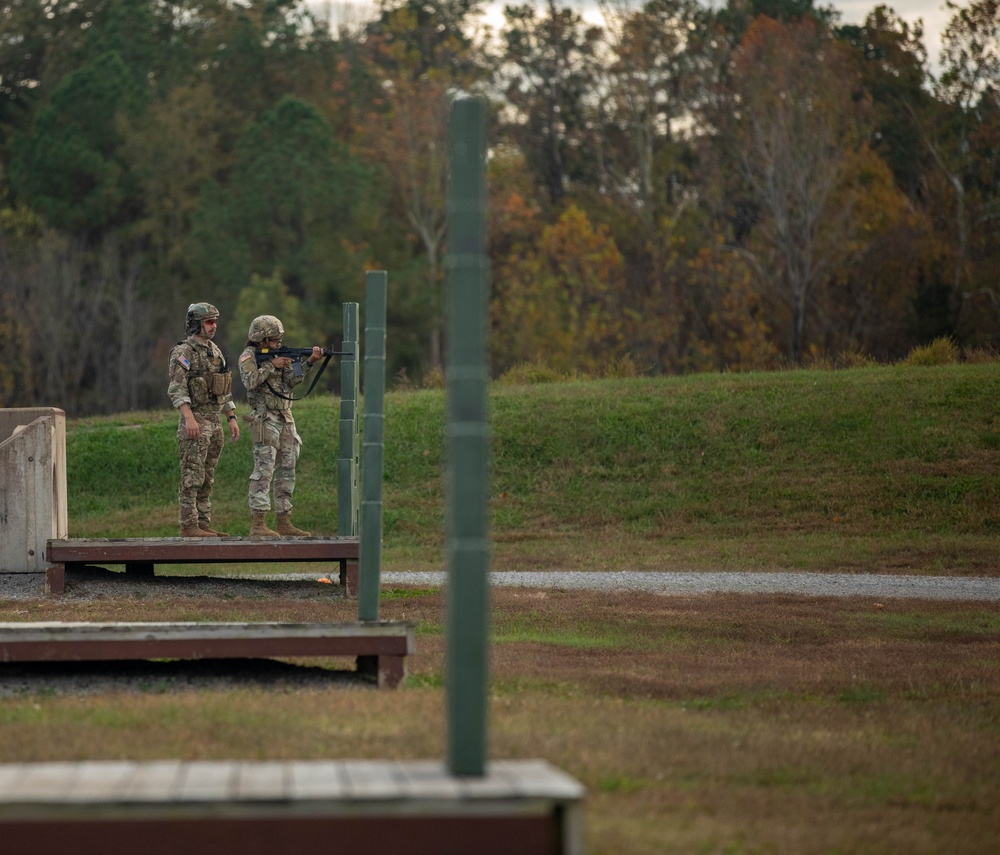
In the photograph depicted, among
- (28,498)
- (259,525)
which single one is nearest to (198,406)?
(259,525)

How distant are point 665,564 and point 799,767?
39.3 ft

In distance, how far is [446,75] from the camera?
56.5 metres

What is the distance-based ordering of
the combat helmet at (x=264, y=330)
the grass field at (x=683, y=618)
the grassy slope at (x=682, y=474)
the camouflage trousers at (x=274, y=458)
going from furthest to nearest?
the grassy slope at (x=682, y=474) < the camouflage trousers at (x=274, y=458) < the combat helmet at (x=264, y=330) < the grass field at (x=683, y=618)

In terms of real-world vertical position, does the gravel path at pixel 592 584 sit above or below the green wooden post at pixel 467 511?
below

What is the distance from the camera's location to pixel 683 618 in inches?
523

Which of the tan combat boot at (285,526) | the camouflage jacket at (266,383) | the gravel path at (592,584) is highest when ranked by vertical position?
the camouflage jacket at (266,383)

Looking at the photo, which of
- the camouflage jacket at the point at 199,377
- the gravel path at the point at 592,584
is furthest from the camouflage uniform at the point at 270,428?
the gravel path at the point at 592,584

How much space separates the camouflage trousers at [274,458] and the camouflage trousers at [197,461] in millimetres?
422

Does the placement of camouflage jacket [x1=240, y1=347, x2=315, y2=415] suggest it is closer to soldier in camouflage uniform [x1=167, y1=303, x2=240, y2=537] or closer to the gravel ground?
soldier in camouflage uniform [x1=167, y1=303, x2=240, y2=537]

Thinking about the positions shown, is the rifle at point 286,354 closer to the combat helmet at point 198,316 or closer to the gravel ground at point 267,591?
the combat helmet at point 198,316

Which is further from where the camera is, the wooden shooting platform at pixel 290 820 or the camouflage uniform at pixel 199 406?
the camouflage uniform at pixel 199 406

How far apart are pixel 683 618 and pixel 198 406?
5.39 meters

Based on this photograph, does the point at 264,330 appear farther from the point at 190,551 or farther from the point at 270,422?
the point at 190,551

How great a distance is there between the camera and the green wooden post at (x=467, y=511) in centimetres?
509
